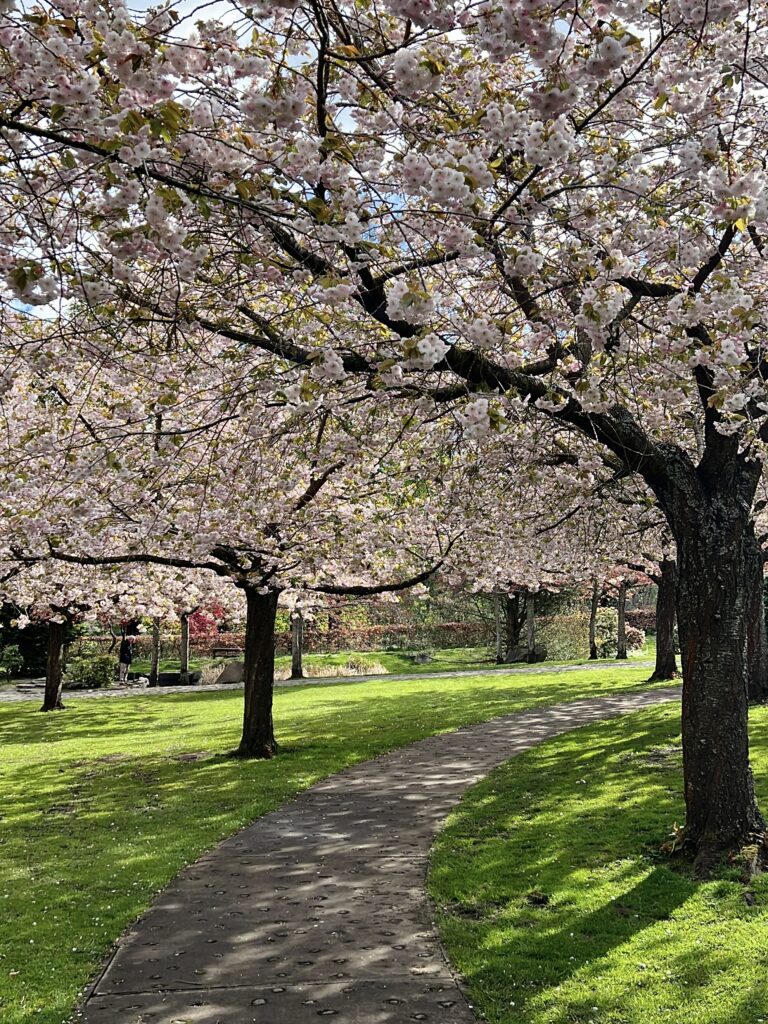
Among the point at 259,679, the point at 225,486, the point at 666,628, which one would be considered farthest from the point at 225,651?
the point at 225,486

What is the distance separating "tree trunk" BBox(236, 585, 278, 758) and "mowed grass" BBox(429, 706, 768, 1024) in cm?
439

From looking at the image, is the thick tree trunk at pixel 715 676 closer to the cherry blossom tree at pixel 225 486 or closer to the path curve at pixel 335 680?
the cherry blossom tree at pixel 225 486

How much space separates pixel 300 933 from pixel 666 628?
18.5 metres

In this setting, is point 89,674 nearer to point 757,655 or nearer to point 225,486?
point 225,486

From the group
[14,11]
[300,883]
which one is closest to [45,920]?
[300,883]

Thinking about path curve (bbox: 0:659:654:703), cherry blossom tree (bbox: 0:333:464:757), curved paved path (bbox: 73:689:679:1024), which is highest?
cherry blossom tree (bbox: 0:333:464:757)

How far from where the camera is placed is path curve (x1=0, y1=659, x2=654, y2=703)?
85.0 ft

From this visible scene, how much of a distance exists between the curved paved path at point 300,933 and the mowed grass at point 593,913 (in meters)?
0.27

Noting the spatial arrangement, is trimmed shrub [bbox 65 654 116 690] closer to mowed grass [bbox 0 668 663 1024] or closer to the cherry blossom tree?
mowed grass [bbox 0 668 663 1024]

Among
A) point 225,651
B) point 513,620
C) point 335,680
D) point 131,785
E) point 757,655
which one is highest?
point 513,620

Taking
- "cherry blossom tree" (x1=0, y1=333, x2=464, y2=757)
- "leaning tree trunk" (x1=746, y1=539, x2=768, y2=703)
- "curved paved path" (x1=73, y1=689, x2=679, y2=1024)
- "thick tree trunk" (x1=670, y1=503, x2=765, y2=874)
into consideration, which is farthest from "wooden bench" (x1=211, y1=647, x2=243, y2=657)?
"thick tree trunk" (x1=670, y1=503, x2=765, y2=874)

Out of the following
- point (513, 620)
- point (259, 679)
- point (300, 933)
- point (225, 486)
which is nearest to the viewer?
point (300, 933)

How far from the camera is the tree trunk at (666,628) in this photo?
22.1 meters

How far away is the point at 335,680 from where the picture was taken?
2820 centimetres
